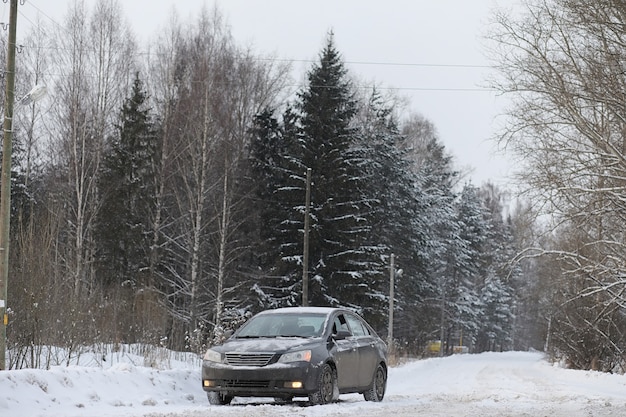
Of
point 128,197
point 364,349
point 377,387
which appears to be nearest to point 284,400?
point 364,349

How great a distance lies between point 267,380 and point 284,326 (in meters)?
1.68

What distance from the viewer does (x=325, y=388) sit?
14164 mm

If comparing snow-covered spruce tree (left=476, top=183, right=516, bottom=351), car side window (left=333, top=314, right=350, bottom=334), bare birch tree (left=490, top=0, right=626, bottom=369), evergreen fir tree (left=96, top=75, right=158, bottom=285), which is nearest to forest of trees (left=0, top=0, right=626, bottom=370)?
evergreen fir tree (left=96, top=75, right=158, bottom=285)

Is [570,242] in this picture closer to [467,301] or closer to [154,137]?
[154,137]

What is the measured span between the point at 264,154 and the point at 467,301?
103 ft

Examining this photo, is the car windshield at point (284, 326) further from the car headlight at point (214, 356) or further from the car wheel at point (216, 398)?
the car wheel at point (216, 398)

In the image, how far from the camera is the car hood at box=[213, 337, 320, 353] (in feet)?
45.9

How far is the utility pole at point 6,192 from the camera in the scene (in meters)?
14.4

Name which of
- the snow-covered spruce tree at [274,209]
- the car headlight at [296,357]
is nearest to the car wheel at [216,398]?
the car headlight at [296,357]

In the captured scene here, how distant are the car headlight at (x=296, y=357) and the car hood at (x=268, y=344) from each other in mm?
117

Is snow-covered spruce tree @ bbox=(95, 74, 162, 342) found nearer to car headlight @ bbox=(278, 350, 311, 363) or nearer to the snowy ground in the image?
the snowy ground

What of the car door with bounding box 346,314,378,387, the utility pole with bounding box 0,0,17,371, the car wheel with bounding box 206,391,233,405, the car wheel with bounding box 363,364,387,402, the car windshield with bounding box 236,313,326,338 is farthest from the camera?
the car wheel with bounding box 363,364,387,402

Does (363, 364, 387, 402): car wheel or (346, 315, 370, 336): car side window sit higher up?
(346, 315, 370, 336): car side window

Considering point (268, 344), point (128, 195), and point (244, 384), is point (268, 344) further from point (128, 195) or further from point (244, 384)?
point (128, 195)
